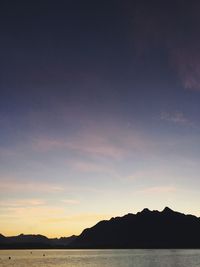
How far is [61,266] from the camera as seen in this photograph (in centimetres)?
17650

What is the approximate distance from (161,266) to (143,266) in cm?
848

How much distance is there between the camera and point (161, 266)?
17138cm

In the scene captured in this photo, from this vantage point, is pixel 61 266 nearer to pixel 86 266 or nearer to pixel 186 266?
pixel 86 266

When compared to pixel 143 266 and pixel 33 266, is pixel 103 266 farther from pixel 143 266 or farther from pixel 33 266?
pixel 33 266

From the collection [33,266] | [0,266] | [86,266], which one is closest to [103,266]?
[86,266]

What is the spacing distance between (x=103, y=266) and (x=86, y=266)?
300 inches

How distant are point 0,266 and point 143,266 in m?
63.9

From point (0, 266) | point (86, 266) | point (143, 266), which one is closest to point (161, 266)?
point (143, 266)

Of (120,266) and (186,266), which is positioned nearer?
(186,266)

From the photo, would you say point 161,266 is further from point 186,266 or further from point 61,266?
point 61,266

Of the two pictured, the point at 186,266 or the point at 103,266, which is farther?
the point at 103,266

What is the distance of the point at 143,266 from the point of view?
17538 cm

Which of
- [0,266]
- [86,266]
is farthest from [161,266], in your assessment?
[0,266]

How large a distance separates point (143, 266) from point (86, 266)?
25.4 meters
